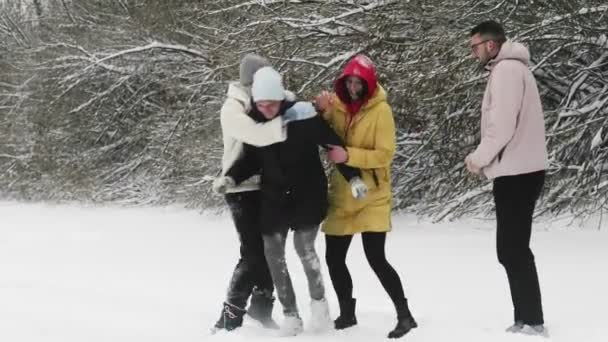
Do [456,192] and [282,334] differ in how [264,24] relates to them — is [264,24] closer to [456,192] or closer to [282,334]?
[456,192]

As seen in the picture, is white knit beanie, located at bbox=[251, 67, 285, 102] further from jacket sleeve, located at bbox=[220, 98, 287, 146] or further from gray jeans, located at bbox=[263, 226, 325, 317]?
gray jeans, located at bbox=[263, 226, 325, 317]

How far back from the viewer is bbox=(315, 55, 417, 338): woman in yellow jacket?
4.84 m

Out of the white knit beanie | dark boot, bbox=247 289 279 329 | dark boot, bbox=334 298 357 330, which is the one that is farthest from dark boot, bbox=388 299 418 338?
the white knit beanie

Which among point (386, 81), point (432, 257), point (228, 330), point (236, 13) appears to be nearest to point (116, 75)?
point (236, 13)

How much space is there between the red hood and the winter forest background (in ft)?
14.8

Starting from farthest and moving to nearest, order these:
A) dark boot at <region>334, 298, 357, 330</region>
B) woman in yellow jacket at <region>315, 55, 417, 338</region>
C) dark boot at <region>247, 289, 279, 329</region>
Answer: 1. dark boot at <region>247, 289, 279, 329</region>
2. dark boot at <region>334, 298, 357, 330</region>
3. woman in yellow jacket at <region>315, 55, 417, 338</region>

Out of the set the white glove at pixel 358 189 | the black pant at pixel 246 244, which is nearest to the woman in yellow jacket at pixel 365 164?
the white glove at pixel 358 189

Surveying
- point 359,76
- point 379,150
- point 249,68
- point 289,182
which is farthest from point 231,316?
point 359,76

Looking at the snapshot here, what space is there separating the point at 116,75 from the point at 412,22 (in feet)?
27.0

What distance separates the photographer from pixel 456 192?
1045 cm

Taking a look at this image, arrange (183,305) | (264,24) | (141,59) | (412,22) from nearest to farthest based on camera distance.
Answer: (183,305)
(412,22)
(264,24)
(141,59)

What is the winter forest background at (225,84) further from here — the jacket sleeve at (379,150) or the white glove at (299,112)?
the white glove at (299,112)

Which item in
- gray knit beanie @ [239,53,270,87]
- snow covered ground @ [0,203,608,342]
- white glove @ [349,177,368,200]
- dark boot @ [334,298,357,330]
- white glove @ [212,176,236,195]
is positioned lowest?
snow covered ground @ [0,203,608,342]

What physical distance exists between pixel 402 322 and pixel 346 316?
395 mm
